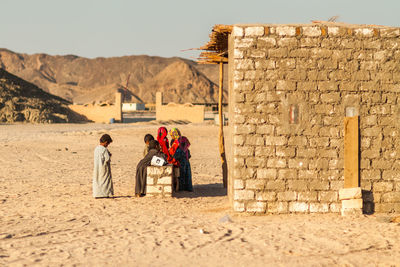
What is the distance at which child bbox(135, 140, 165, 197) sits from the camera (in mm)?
10078

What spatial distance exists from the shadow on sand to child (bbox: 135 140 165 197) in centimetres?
72

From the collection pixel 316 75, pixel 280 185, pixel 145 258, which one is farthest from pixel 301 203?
pixel 145 258

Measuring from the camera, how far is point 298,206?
8.48m

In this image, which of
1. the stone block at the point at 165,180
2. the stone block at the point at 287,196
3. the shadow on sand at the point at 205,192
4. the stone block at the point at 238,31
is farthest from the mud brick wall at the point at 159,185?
the stone block at the point at 238,31

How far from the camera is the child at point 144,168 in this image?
1008 centimetres

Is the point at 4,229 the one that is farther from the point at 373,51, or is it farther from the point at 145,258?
the point at 373,51

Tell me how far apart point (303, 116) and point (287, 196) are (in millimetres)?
1309

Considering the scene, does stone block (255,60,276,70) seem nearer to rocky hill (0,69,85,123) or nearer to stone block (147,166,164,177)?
stone block (147,166,164,177)

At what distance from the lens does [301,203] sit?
334 inches

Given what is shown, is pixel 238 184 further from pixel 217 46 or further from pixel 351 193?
pixel 217 46

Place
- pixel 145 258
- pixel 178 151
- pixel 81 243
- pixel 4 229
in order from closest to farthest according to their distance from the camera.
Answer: pixel 145 258 < pixel 81 243 < pixel 4 229 < pixel 178 151

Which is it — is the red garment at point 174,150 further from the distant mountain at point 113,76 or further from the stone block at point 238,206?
the distant mountain at point 113,76

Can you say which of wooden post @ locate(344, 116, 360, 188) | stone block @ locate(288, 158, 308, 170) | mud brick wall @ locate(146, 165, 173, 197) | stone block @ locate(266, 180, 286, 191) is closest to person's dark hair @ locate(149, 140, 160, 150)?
mud brick wall @ locate(146, 165, 173, 197)

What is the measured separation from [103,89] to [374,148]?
10373 cm
